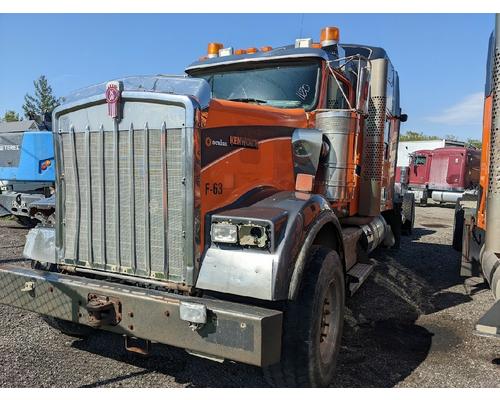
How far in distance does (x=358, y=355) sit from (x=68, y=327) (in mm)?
2602

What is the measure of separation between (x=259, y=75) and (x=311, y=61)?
0.55 m

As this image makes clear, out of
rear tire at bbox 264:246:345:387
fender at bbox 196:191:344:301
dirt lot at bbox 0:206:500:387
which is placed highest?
fender at bbox 196:191:344:301

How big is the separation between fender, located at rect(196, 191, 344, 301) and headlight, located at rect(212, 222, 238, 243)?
5 cm

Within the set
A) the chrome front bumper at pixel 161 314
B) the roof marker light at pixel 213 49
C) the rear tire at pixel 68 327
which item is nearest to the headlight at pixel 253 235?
the chrome front bumper at pixel 161 314

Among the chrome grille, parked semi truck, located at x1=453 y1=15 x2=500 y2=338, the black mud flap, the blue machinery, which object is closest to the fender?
the chrome grille

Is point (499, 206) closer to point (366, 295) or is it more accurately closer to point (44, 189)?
point (366, 295)

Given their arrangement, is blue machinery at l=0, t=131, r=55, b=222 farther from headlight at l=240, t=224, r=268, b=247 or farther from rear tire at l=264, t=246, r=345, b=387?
rear tire at l=264, t=246, r=345, b=387

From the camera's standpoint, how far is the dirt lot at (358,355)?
349 cm

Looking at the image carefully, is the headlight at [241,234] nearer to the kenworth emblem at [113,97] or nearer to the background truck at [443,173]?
the kenworth emblem at [113,97]

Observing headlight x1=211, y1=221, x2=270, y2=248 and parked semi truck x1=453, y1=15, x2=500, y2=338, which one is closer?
headlight x1=211, y1=221, x2=270, y2=248

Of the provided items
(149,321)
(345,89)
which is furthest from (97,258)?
(345,89)

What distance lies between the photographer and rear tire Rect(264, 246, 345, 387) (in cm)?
297

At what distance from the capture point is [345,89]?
4.98m

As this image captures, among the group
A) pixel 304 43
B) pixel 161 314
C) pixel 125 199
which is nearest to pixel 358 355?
pixel 161 314
